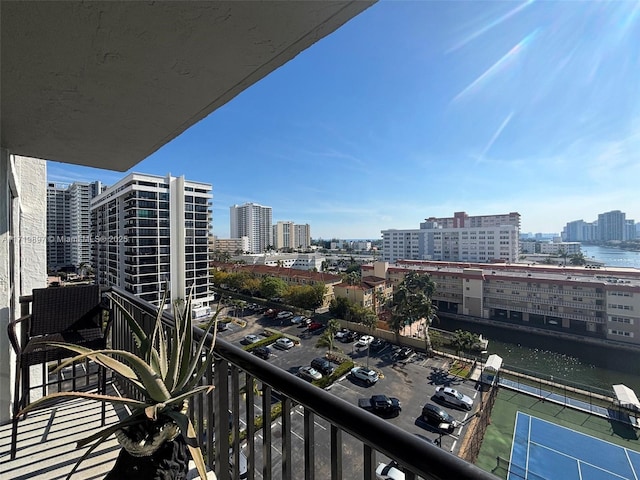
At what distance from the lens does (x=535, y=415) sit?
40.8 ft

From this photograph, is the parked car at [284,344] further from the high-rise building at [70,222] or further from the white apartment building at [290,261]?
the white apartment building at [290,261]

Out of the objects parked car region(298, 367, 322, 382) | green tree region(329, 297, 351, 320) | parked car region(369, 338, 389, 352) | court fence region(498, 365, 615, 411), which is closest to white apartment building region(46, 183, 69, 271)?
parked car region(298, 367, 322, 382)

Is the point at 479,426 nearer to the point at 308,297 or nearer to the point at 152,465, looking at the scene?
the point at 152,465

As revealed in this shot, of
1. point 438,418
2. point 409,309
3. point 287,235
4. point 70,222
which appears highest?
point 70,222

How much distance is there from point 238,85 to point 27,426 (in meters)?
2.31

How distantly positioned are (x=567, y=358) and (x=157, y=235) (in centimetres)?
3014

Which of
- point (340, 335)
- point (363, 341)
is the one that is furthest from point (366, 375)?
point (340, 335)

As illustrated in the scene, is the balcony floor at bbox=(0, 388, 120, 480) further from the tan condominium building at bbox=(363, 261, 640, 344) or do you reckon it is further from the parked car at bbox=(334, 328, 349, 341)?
the tan condominium building at bbox=(363, 261, 640, 344)

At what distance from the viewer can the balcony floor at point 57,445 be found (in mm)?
1395

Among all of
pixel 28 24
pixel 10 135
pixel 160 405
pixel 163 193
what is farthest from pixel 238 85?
pixel 163 193

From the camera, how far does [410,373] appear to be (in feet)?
51.0

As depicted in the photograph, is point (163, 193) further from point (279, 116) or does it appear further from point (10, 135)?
point (10, 135)

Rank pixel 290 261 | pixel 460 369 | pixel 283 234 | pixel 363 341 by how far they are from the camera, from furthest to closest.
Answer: pixel 283 234
pixel 290 261
pixel 363 341
pixel 460 369

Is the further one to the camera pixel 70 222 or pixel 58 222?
pixel 70 222
